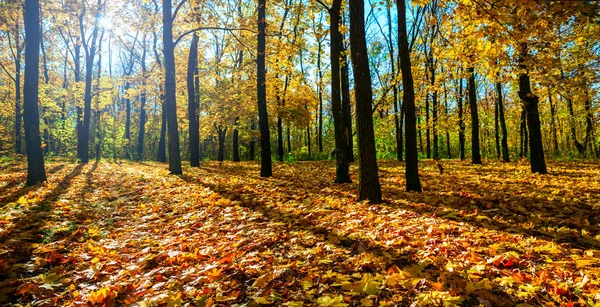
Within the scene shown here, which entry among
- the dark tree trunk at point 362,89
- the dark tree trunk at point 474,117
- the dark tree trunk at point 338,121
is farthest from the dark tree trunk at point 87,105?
the dark tree trunk at point 474,117

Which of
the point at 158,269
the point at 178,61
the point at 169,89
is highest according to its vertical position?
the point at 178,61

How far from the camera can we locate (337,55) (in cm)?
901

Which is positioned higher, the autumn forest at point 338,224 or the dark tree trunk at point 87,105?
the dark tree trunk at point 87,105

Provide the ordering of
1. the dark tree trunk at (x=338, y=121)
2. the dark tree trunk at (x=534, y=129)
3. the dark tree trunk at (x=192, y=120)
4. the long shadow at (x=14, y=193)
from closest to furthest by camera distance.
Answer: the long shadow at (x=14, y=193) → the dark tree trunk at (x=338, y=121) → the dark tree trunk at (x=534, y=129) → the dark tree trunk at (x=192, y=120)

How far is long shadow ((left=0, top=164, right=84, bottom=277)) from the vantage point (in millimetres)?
4051

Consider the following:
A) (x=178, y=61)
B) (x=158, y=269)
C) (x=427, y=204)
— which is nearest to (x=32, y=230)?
(x=158, y=269)

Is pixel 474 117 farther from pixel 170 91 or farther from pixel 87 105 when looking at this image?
pixel 87 105

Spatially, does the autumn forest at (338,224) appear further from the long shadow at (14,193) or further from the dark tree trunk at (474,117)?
the dark tree trunk at (474,117)

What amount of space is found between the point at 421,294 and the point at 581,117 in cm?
2401

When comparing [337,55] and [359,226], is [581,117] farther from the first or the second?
[359,226]

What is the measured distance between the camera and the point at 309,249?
375cm

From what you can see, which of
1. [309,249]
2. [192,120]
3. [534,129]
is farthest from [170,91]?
[534,129]

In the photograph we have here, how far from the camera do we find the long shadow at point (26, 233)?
13.3 ft

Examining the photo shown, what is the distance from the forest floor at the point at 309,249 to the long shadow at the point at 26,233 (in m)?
0.02
